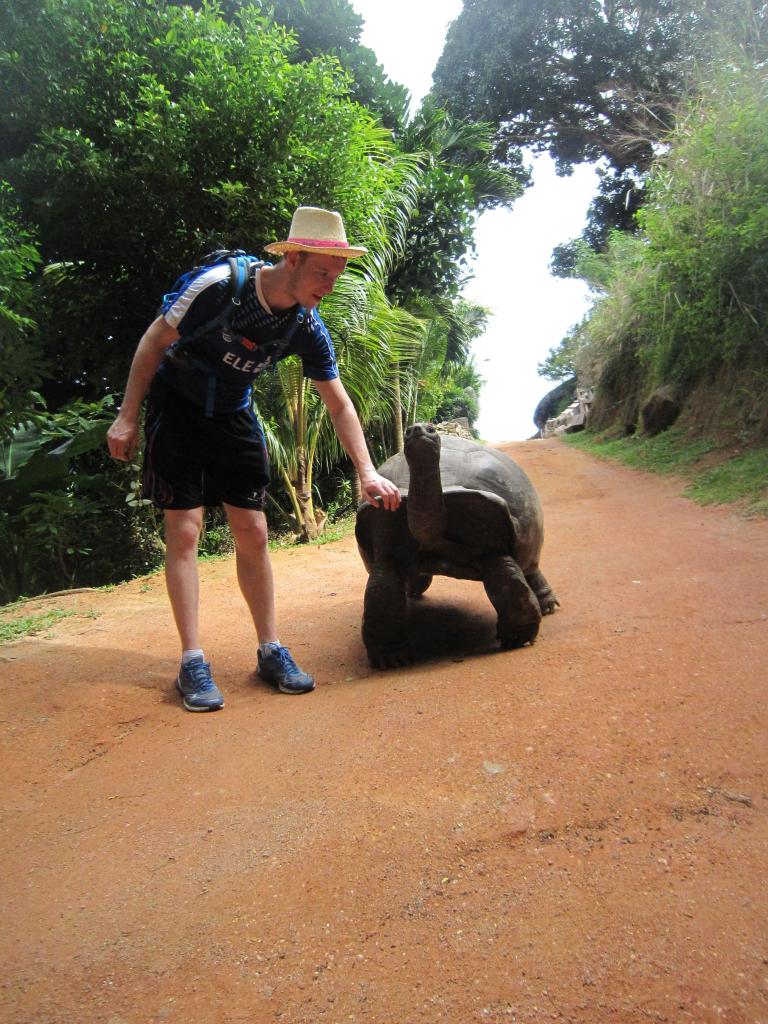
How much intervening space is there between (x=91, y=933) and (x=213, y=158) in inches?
252

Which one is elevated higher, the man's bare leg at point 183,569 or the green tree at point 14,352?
the green tree at point 14,352

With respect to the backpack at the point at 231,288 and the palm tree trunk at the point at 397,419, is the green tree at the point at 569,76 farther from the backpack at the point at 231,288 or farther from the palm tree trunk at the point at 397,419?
the backpack at the point at 231,288

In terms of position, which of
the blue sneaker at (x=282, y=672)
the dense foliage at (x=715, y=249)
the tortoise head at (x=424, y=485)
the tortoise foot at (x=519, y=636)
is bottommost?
the blue sneaker at (x=282, y=672)

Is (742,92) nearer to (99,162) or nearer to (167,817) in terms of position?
(99,162)

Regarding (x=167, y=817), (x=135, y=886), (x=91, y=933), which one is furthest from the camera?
(x=167, y=817)

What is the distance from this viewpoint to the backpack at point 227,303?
8.66 ft

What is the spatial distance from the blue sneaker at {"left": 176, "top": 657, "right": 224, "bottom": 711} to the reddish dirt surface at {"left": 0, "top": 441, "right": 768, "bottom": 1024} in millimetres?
73

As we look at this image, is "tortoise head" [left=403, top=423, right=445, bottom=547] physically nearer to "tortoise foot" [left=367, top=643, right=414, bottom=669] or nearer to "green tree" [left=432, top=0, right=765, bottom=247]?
"tortoise foot" [left=367, top=643, right=414, bottom=669]

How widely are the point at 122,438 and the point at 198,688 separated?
1036 mm

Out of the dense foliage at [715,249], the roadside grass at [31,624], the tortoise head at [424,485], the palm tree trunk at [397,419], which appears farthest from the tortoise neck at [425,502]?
the palm tree trunk at [397,419]

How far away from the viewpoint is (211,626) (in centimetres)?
416

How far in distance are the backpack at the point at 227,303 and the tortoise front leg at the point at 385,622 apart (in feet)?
3.79

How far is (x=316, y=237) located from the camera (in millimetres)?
2600

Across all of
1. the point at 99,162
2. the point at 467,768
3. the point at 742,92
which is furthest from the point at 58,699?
the point at 742,92
